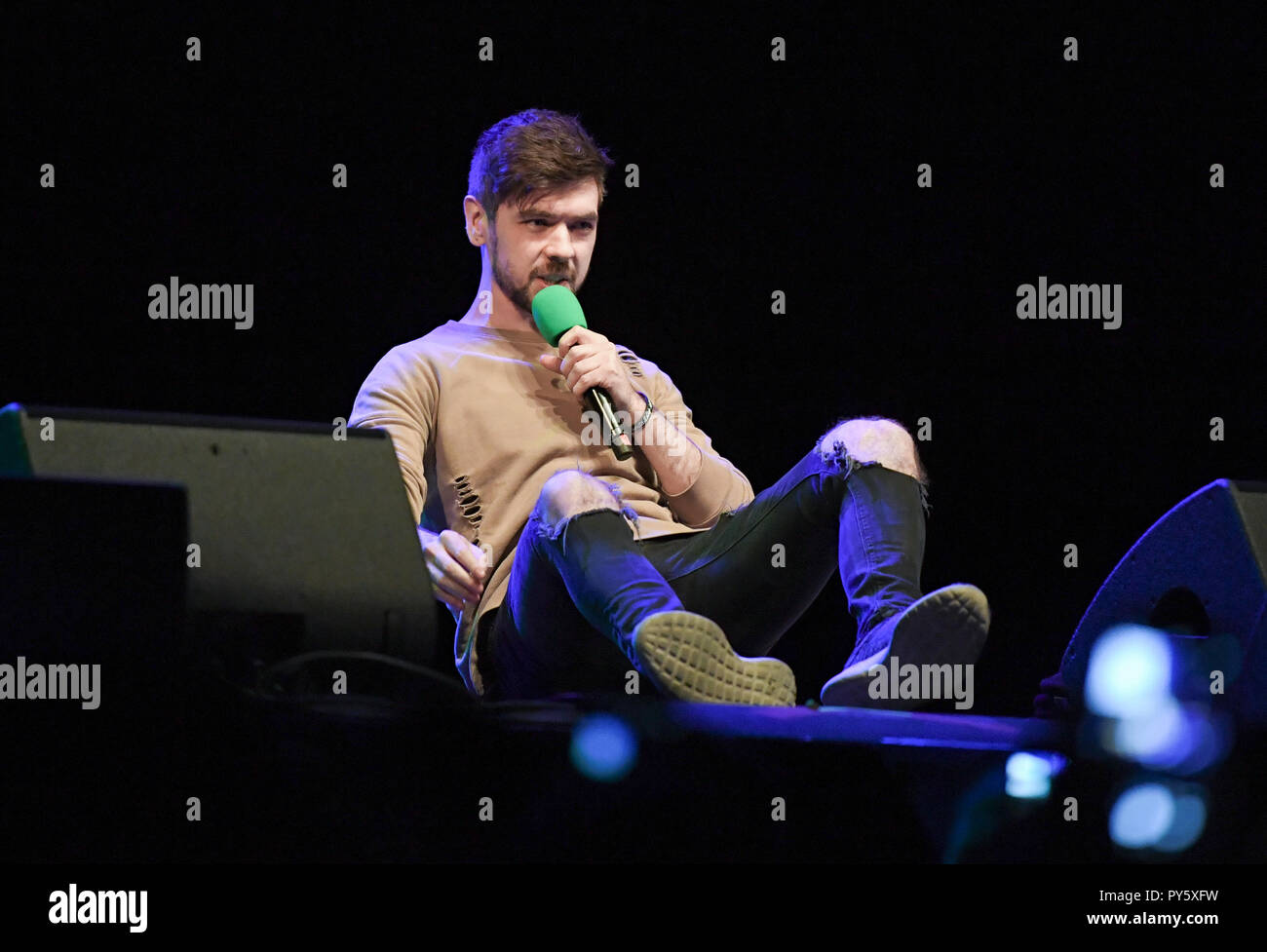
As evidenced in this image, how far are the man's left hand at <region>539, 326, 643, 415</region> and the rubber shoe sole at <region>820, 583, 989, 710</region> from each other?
548 mm

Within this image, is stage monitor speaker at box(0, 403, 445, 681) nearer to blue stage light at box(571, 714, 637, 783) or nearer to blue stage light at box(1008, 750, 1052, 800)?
blue stage light at box(571, 714, 637, 783)

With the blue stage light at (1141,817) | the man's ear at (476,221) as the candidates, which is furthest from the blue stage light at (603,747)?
the man's ear at (476,221)

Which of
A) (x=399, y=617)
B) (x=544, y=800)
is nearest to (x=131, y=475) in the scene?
(x=399, y=617)

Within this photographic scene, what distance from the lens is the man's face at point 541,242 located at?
2275mm

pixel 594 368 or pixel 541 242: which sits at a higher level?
pixel 541 242

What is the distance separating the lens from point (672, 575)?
2.05 m

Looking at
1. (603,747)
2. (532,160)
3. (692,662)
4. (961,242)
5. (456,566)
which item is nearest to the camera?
(603,747)

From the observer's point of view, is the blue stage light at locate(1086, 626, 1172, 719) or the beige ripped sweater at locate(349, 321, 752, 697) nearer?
the blue stage light at locate(1086, 626, 1172, 719)

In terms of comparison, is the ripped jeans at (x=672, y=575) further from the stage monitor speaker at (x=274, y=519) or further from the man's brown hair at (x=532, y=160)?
the man's brown hair at (x=532, y=160)

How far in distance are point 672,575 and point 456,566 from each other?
0.95 feet

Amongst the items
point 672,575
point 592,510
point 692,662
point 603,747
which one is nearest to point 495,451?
point 672,575

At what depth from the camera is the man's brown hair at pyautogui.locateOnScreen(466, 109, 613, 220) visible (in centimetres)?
Result: 227

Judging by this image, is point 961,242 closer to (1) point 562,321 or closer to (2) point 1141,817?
(1) point 562,321

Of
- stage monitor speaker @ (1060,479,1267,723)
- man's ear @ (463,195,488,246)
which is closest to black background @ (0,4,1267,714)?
man's ear @ (463,195,488,246)
